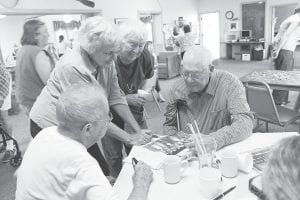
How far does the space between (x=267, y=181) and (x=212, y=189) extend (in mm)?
491

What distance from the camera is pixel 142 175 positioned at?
4.21ft

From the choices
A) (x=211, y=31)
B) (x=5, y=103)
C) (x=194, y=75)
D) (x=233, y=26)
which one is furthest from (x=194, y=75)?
(x=211, y=31)

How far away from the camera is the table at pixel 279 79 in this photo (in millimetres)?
3336

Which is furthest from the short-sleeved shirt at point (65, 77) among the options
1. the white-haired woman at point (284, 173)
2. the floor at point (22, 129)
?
the floor at point (22, 129)

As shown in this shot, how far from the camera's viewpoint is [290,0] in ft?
31.0

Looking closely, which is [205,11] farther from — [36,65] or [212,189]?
[212,189]

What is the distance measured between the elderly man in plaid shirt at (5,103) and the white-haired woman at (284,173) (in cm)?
305

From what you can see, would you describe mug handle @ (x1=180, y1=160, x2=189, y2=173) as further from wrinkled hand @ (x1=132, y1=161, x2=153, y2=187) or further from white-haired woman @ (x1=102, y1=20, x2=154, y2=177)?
white-haired woman @ (x1=102, y1=20, x2=154, y2=177)

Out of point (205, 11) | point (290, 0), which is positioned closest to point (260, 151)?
point (290, 0)

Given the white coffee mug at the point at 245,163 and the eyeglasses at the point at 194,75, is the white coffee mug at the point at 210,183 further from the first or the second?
the eyeglasses at the point at 194,75

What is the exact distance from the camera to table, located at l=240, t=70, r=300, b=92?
334 centimetres

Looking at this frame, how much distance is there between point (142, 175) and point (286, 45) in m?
4.29

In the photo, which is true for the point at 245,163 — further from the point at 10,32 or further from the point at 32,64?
the point at 10,32

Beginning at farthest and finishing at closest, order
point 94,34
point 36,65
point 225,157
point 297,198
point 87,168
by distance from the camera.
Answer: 1. point 36,65
2. point 94,34
3. point 225,157
4. point 87,168
5. point 297,198
